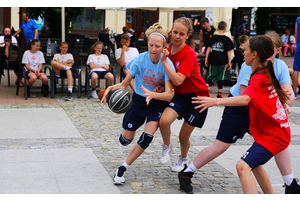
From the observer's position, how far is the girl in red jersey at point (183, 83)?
421 centimetres

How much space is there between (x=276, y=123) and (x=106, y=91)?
1792 mm

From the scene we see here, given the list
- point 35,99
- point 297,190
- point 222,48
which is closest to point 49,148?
point 297,190

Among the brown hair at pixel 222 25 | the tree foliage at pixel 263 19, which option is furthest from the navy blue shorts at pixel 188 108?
the tree foliage at pixel 263 19

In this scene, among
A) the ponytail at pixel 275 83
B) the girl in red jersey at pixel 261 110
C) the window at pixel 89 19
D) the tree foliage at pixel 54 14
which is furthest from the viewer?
the window at pixel 89 19

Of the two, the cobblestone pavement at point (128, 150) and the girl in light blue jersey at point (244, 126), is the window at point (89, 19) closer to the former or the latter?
the cobblestone pavement at point (128, 150)

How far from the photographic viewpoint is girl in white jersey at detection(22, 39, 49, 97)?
9.59 metres

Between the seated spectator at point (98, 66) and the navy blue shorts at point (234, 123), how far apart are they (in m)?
6.12

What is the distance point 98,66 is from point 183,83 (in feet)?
19.1

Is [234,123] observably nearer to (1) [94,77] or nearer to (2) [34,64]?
(1) [94,77]

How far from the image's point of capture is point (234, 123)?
3.92 metres

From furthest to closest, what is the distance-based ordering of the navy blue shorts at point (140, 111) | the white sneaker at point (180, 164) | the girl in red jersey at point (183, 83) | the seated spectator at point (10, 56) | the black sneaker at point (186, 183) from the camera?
the seated spectator at point (10, 56) → the white sneaker at point (180, 164) → the navy blue shorts at point (140, 111) → the girl in red jersey at point (183, 83) → the black sneaker at point (186, 183)

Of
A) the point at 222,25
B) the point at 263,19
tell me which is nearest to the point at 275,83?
the point at 222,25

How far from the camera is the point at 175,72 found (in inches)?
161

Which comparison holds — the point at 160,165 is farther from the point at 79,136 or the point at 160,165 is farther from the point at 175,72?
the point at 79,136
